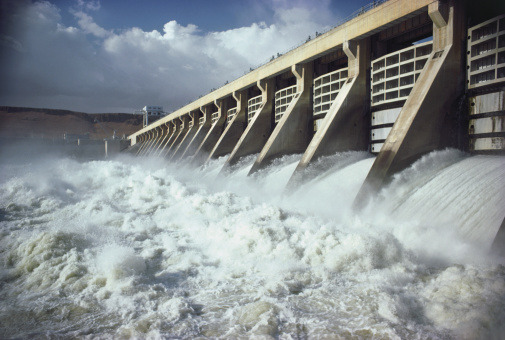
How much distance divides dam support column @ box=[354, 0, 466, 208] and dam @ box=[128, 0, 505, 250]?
0.06ft

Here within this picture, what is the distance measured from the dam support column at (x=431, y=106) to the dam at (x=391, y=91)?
0.02m

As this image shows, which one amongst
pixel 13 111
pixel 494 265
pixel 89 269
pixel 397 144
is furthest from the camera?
pixel 13 111

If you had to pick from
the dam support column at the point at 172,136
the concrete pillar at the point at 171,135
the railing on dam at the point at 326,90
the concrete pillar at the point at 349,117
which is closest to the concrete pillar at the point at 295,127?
the railing on dam at the point at 326,90

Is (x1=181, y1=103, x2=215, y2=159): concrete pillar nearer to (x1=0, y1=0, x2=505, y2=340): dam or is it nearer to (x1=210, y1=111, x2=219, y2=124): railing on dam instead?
(x1=210, y1=111, x2=219, y2=124): railing on dam

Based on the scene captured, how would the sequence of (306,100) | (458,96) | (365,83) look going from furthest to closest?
(306,100)
(365,83)
(458,96)

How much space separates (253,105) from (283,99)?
100 inches

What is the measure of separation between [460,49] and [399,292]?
224 inches

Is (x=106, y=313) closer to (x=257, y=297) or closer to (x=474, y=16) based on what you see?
(x=257, y=297)

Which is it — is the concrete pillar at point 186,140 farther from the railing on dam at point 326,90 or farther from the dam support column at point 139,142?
the dam support column at point 139,142

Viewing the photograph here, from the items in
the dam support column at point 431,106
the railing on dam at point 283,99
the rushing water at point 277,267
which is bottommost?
the rushing water at point 277,267

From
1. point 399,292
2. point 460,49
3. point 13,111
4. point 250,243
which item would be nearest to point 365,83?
point 460,49

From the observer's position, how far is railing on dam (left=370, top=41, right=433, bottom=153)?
734 centimetres

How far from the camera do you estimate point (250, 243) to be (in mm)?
4586

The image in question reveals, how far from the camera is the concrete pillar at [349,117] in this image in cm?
850
